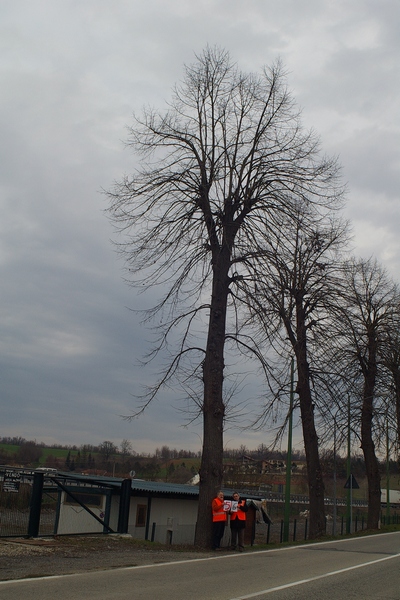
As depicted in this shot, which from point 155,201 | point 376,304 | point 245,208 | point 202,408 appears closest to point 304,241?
point 245,208

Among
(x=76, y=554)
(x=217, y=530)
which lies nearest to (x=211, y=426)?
(x=217, y=530)

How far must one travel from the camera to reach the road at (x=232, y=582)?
7102 millimetres

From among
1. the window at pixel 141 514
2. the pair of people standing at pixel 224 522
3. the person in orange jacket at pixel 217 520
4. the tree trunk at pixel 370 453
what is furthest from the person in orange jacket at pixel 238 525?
the tree trunk at pixel 370 453

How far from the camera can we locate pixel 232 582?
27.5ft

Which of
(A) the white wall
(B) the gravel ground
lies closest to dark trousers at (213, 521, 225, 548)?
(B) the gravel ground

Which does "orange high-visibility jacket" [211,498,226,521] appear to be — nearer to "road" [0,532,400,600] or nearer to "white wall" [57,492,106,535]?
"road" [0,532,400,600]

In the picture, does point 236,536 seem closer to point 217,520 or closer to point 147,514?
point 217,520

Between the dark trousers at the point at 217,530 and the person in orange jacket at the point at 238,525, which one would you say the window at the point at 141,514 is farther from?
the dark trousers at the point at 217,530

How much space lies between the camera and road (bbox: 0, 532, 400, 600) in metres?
7.10

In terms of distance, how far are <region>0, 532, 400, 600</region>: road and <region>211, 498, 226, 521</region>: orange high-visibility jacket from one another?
1355mm

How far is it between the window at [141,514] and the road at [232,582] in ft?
51.3

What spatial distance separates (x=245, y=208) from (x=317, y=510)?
1281cm

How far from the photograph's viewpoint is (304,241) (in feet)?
51.4

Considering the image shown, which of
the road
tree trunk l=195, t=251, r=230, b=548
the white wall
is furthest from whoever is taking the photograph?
the white wall
